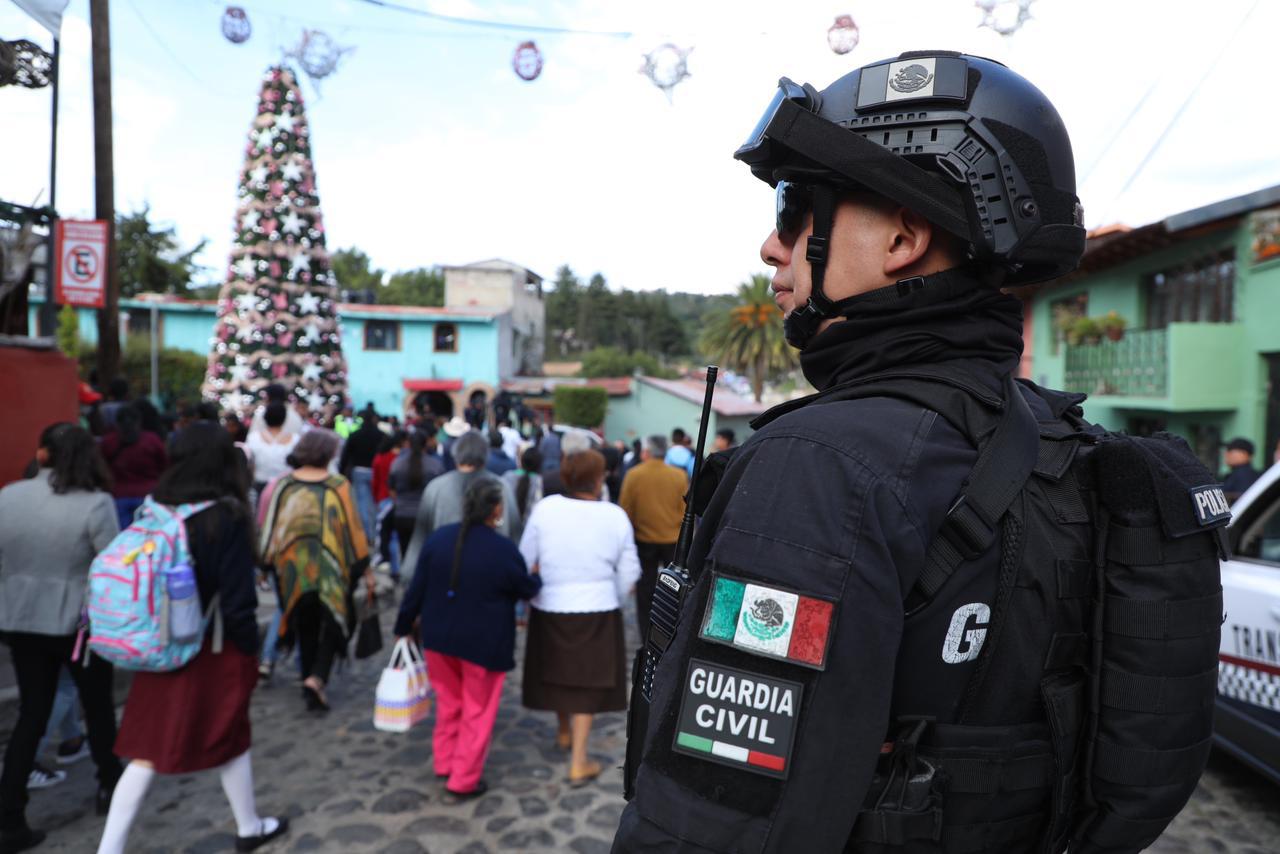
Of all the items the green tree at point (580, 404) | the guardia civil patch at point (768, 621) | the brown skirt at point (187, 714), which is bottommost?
the green tree at point (580, 404)

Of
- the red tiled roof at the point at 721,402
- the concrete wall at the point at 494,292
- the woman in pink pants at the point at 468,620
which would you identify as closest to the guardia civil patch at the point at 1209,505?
the woman in pink pants at the point at 468,620

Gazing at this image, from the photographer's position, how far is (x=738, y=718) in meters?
1.03

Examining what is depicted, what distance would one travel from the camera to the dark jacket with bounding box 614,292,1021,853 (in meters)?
→ 1.01

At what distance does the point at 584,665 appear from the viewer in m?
4.71

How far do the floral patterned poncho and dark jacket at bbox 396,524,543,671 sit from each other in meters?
0.93

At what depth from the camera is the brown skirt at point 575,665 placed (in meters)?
4.71

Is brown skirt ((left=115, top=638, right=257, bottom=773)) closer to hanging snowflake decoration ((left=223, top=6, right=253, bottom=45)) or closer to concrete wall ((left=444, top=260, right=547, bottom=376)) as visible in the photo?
hanging snowflake decoration ((left=223, top=6, right=253, bottom=45))

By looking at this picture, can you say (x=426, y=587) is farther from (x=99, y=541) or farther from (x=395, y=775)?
(x=99, y=541)

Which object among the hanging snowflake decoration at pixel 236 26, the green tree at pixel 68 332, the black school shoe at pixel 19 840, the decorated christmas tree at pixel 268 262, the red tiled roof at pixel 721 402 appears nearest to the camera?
the black school shoe at pixel 19 840

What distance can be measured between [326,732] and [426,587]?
149cm

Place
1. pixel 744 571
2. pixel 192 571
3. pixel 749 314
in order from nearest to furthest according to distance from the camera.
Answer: pixel 744 571 → pixel 192 571 → pixel 749 314

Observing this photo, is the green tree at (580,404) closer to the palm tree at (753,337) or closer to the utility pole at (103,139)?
the palm tree at (753,337)

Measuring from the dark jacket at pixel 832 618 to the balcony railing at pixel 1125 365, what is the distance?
47.8 ft

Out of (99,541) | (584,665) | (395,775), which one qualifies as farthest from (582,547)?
(99,541)
